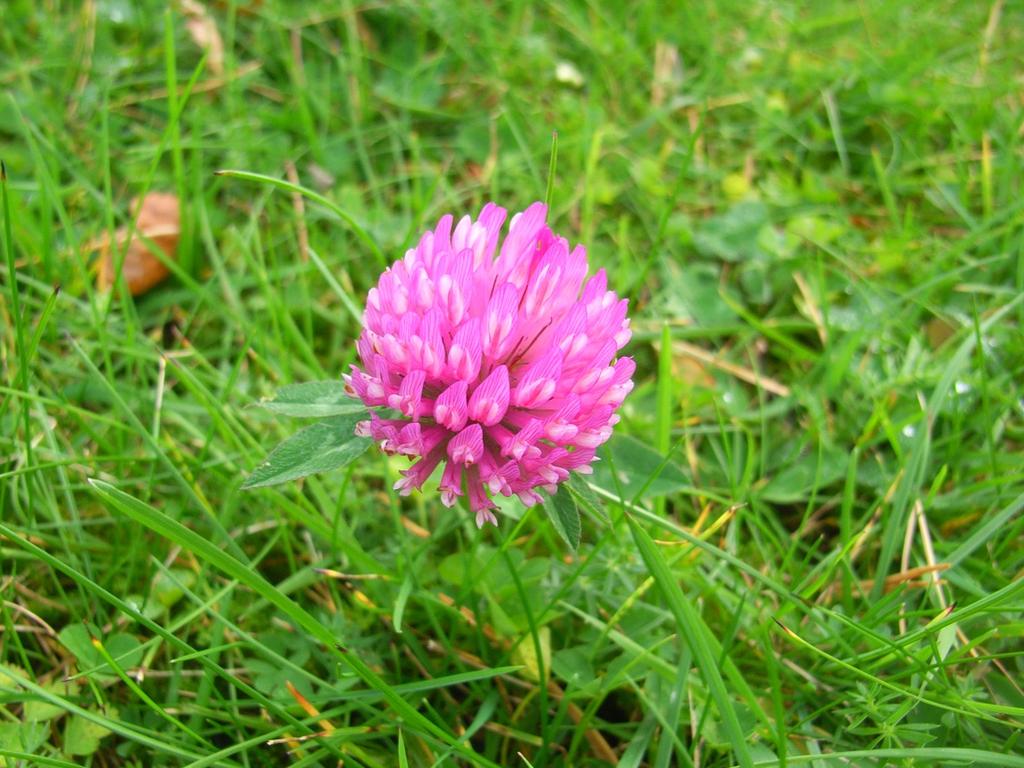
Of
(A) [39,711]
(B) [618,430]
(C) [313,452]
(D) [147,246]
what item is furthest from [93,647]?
(B) [618,430]

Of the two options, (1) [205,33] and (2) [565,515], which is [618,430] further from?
(1) [205,33]

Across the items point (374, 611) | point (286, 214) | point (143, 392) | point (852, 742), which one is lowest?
point (852, 742)

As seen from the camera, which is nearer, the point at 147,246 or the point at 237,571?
the point at 237,571

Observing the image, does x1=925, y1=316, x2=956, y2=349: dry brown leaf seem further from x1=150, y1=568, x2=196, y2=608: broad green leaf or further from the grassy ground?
x1=150, y1=568, x2=196, y2=608: broad green leaf

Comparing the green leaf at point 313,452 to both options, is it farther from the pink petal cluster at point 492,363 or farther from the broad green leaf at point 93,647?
the broad green leaf at point 93,647

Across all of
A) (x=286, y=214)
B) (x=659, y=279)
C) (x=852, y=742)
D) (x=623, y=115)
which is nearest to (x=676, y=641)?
(x=852, y=742)

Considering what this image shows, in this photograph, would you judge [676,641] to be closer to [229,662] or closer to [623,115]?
[229,662]

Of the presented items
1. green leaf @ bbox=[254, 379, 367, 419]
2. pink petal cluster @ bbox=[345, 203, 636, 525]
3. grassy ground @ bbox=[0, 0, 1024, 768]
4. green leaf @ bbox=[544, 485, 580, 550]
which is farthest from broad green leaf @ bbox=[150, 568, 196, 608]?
green leaf @ bbox=[544, 485, 580, 550]
